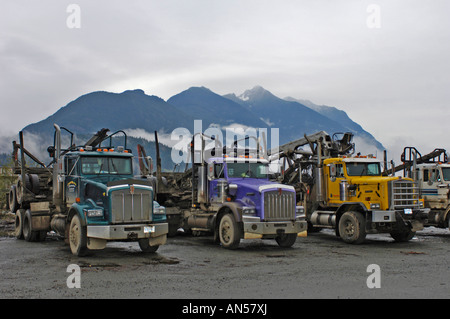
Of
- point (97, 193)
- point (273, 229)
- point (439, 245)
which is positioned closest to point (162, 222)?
point (97, 193)

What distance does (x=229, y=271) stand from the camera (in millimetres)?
11922

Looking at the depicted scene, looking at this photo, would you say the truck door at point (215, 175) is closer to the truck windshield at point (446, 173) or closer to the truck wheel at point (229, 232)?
the truck wheel at point (229, 232)

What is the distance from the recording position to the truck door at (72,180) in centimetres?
1519

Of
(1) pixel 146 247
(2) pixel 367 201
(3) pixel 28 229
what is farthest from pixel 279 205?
(3) pixel 28 229

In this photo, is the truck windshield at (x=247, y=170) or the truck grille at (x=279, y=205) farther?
the truck windshield at (x=247, y=170)

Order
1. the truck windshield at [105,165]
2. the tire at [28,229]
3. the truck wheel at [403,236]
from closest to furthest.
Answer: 1. the truck windshield at [105,165]
2. the tire at [28,229]
3. the truck wheel at [403,236]

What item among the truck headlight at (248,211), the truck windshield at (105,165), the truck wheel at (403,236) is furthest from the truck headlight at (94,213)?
the truck wheel at (403,236)

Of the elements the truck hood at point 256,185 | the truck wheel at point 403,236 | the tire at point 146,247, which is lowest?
the truck wheel at point 403,236

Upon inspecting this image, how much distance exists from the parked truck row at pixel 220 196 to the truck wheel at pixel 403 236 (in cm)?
4

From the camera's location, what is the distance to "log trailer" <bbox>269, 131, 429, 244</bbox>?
1794cm

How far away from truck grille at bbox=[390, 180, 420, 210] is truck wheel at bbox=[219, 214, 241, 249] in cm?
581

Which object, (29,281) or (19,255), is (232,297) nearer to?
(29,281)
